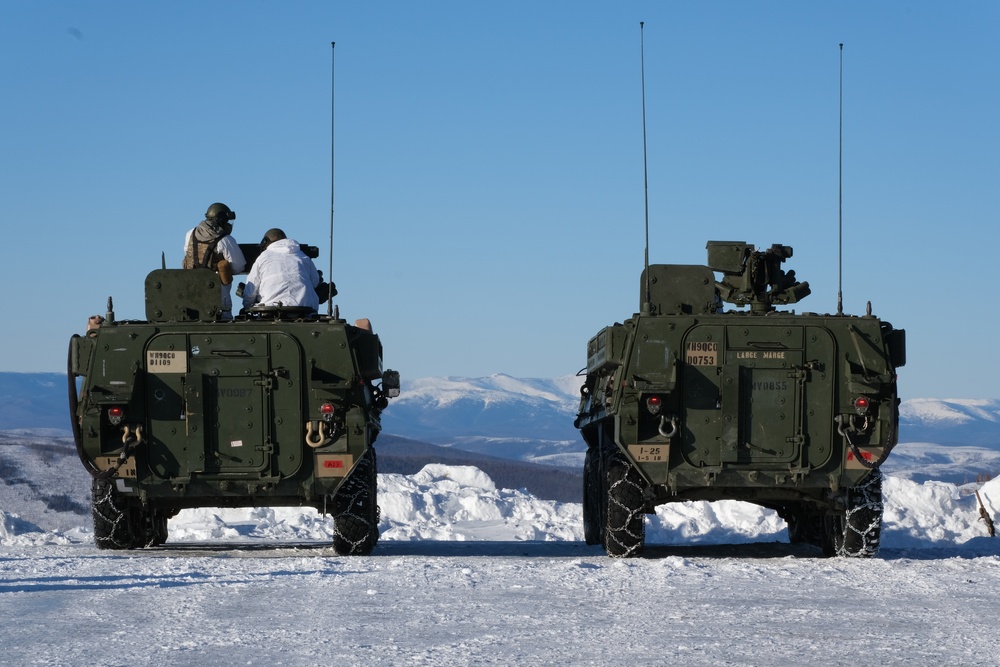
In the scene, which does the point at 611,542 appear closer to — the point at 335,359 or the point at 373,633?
the point at 335,359

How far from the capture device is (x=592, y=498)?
790 inches

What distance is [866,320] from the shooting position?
15812mm

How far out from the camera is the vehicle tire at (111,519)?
16.6 meters

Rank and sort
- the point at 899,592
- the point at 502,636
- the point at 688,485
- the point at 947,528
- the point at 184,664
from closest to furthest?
the point at 184,664
the point at 502,636
the point at 899,592
the point at 688,485
the point at 947,528

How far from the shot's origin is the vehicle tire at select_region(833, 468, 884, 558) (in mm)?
15805

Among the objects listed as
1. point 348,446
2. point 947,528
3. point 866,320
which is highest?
point 866,320

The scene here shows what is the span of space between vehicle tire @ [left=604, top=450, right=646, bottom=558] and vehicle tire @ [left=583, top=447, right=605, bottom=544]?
107 inches

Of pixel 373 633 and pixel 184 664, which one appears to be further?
pixel 373 633

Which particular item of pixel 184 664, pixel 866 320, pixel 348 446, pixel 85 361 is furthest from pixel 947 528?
pixel 184 664

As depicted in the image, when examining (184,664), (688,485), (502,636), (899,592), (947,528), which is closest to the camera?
(184,664)

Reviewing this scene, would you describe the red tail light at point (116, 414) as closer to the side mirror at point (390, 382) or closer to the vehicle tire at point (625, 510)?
the side mirror at point (390, 382)

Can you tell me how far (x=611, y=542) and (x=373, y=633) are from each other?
628cm

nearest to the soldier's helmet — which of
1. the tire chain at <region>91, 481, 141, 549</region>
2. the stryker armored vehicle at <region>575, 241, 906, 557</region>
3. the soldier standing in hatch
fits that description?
the soldier standing in hatch

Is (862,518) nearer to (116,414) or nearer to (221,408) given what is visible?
(221,408)
